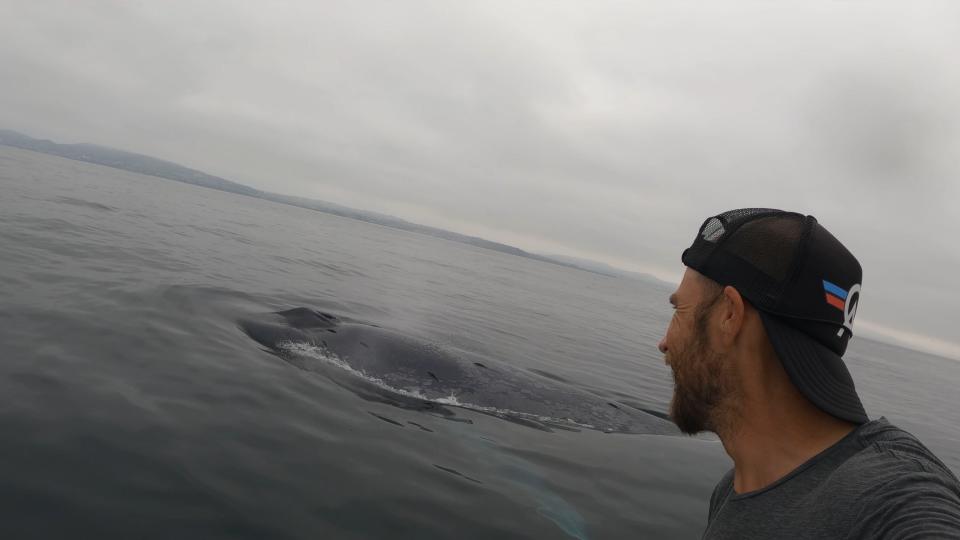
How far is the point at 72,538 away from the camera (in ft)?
15.3

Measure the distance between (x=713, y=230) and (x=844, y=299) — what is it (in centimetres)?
67

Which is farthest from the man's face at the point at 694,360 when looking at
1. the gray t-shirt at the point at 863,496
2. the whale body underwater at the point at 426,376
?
the whale body underwater at the point at 426,376

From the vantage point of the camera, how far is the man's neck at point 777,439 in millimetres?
2445

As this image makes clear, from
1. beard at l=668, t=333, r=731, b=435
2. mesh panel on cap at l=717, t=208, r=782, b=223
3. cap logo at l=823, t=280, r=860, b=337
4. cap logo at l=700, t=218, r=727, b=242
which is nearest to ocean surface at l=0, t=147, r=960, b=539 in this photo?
beard at l=668, t=333, r=731, b=435

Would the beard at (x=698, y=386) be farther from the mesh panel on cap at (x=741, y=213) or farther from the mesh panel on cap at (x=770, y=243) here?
the mesh panel on cap at (x=741, y=213)

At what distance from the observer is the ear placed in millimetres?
2615

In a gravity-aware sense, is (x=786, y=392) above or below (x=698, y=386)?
above

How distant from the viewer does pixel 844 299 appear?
2.53m

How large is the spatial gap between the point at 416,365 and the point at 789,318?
9180mm

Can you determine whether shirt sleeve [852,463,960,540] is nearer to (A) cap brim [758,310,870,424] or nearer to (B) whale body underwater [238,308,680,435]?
(A) cap brim [758,310,870,424]

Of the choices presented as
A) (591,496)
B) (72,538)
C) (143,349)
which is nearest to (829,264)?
(72,538)

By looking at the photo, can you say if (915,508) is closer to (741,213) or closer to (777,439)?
(777,439)

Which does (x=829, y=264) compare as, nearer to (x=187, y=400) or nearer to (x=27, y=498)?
(x=27, y=498)

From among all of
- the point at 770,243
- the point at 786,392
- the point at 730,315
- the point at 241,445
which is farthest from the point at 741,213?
the point at 241,445
